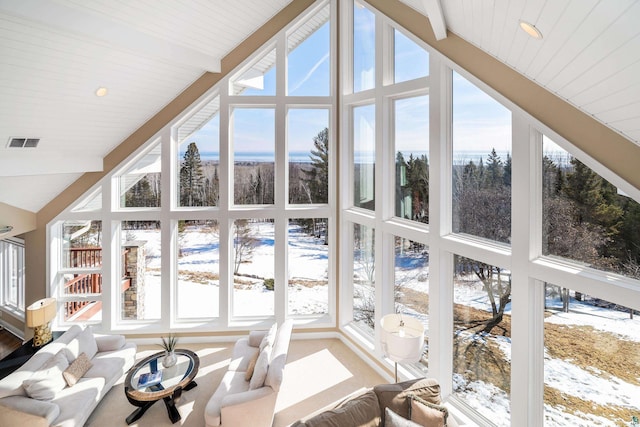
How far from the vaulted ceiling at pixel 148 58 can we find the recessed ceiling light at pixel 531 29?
0.04 m

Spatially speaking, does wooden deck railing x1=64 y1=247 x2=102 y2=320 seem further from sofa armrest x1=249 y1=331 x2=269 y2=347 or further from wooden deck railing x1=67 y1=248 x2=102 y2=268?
sofa armrest x1=249 y1=331 x2=269 y2=347

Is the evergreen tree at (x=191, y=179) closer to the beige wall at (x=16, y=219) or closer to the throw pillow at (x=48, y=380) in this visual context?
the beige wall at (x=16, y=219)

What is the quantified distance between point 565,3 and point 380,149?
3.30m

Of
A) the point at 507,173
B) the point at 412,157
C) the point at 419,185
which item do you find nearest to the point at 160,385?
the point at 419,185

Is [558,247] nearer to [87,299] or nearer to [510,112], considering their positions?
[510,112]

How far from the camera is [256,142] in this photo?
590cm

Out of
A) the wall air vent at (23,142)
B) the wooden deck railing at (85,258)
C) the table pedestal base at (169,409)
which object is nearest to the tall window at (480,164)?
the table pedestal base at (169,409)

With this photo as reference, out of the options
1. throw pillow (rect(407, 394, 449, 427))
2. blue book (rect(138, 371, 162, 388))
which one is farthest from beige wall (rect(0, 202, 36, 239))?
throw pillow (rect(407, 394, 449, 427))

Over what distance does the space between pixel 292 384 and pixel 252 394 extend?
1280 millimetres

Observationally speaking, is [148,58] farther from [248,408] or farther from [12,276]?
[12,276]

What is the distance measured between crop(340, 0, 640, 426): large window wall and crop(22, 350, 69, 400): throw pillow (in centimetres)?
362

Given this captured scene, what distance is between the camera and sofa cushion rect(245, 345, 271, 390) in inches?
141

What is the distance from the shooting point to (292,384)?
15.2ft

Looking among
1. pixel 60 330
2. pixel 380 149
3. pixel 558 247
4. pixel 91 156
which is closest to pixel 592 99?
pixel 558 247
